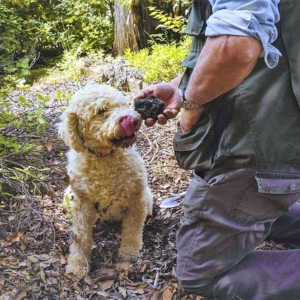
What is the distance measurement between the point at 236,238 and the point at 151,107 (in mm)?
878

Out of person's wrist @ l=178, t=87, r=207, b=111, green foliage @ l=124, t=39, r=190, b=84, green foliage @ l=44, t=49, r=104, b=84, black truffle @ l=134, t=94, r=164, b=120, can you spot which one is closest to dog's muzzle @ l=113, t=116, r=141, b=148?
black truffle @ l=134, t=94, r=164, b=120

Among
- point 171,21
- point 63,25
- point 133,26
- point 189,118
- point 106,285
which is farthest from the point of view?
point 63,25

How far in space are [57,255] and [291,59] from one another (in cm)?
208

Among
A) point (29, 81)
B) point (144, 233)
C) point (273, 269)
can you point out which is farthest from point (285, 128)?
point (29, 81)

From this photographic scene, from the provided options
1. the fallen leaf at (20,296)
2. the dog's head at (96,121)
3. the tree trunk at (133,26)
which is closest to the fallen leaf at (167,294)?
the fallen leaf at (20,296)

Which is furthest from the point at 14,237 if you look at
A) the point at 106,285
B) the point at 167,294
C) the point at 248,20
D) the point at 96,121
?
the point at 248,20

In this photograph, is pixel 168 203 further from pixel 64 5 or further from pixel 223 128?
pixel 64 5

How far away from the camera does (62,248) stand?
3.17 metres

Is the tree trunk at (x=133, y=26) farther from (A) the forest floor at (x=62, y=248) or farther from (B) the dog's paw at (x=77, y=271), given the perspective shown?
(B) the dog's paw at (x=77, y=271)

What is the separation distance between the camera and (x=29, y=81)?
8.10 meters

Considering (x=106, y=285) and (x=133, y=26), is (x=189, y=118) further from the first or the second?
(x=133, y=26)

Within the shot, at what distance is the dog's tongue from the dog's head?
0.02m

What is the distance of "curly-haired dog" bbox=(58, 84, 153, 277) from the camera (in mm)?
2930

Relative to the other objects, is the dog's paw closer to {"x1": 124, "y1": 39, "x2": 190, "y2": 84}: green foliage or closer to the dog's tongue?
the dog's tongue
